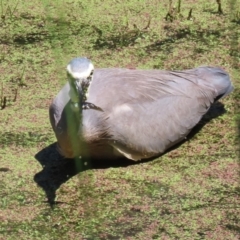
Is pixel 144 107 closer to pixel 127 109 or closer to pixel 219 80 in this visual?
pixel 127 109

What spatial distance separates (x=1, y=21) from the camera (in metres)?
5.85

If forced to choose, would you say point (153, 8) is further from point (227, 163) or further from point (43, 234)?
point (43, 234)

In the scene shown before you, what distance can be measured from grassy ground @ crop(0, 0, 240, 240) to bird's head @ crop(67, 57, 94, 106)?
472 millimetres

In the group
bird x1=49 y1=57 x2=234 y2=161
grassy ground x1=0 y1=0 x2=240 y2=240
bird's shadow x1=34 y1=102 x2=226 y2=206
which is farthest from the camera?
bird's shadow x1=34 y1=102 x2=226 y2=206

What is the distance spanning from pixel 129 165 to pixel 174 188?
0.35 metres

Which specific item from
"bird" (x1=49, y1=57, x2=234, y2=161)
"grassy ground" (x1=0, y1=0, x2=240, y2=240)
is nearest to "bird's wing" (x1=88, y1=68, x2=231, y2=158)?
"bird" (x1=49, y1=57, x2=234, y2=161)

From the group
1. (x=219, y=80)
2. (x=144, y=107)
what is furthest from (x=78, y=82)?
(x=219, y=80)

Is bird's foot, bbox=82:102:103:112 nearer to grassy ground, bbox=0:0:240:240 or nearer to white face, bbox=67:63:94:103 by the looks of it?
white face, bbox=67:63:94:103

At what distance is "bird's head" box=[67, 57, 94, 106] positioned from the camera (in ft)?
13.4

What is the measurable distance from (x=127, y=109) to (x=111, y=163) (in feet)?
1.05

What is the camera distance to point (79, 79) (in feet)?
13.4

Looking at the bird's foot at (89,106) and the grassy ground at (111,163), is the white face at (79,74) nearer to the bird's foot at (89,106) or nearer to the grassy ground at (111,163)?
the bird's foot at (89,106)

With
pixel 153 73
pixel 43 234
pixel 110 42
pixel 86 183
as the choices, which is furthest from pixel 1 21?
pixel 43 234

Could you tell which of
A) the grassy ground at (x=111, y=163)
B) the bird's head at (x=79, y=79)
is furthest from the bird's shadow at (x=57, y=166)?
the bird's head at (x=79, y=79)
